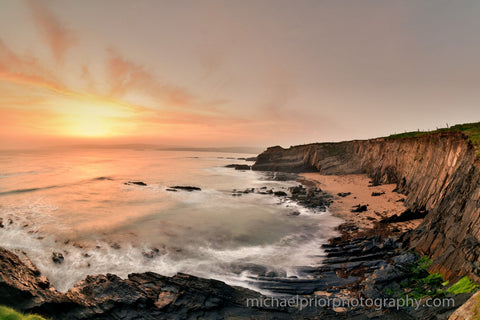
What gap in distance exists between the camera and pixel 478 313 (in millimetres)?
5145

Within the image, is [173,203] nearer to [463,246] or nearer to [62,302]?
[62,302]

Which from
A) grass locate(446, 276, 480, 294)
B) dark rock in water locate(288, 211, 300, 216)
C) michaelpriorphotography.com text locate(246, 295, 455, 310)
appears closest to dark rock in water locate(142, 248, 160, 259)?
michaelpriorphotography.com text locate(246, 295, 455, 310)

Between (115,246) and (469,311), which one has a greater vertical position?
(469,311)

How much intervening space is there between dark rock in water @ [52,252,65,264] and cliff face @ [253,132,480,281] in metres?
21.9

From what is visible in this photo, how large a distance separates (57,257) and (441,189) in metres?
29.1

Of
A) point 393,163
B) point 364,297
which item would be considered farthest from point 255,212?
point 393,163

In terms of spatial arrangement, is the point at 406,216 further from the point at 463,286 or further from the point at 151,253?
the point at 151,253

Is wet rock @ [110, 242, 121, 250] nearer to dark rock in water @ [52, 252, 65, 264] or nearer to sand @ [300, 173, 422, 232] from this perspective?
dark rock in water @ [52, 252, 65, 264]

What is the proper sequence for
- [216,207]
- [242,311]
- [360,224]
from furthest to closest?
[216,207] < [360,224] < [242,311]

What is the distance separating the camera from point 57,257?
14305 millimetres

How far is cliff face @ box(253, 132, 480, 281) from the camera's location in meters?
9.08

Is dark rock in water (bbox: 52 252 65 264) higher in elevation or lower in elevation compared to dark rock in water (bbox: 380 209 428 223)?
lower

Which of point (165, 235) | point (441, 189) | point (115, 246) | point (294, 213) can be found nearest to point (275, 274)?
point (165, 235)

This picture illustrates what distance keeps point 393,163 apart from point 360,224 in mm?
20812
